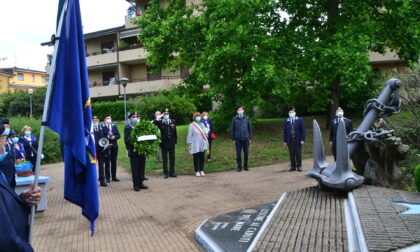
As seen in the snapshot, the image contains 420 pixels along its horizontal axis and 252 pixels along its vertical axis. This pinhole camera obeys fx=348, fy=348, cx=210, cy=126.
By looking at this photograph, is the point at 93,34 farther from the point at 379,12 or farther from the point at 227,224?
the point at 227,224

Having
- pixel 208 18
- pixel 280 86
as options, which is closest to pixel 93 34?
pixel 208 18

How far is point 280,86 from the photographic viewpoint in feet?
50.1

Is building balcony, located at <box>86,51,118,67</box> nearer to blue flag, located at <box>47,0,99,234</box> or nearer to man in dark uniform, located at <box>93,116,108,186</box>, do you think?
man in dark uniform, located at <box>93,116,108,186</box>

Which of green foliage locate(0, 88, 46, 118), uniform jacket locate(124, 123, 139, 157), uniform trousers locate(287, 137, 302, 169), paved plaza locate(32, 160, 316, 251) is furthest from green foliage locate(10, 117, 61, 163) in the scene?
green foliage locate(0, 88, 46, 118)

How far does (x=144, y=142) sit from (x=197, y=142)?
247 cm

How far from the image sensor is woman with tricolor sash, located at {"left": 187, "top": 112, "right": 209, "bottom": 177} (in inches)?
460

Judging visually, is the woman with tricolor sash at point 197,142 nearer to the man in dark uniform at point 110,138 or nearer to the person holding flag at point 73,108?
the man in dark uniform at point 110,138

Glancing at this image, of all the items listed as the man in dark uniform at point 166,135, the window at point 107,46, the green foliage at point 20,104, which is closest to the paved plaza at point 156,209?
the man in dark uniform at point 166,135

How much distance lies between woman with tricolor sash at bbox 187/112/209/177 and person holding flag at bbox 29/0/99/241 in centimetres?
822

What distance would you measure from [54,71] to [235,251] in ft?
9.64

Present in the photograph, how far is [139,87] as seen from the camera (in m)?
35.9

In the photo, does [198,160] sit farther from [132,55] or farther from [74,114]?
[132,55]

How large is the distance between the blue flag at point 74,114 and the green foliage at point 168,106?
22.9 metres

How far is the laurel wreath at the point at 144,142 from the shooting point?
9.59 metres
